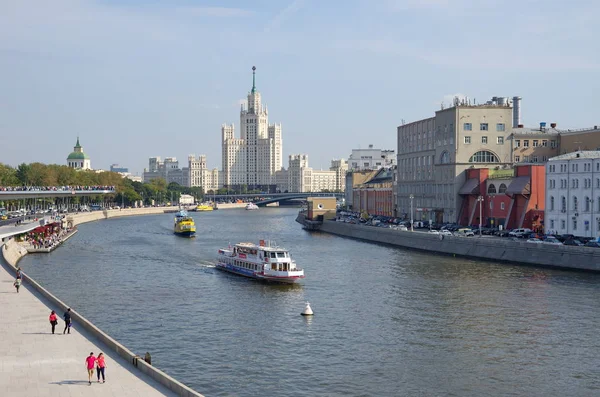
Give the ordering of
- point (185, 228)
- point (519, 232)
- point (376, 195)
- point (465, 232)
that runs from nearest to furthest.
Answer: point (519, 232)
point (465, 232)
point (185, 228)
point (376, 195)

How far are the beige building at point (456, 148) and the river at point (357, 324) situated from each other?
27.0 meters

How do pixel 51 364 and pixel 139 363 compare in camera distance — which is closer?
pixel 139 363

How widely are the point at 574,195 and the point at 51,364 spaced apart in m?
58.0

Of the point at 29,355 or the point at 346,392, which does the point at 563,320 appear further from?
the point at 29,355

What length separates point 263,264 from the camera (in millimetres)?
58875

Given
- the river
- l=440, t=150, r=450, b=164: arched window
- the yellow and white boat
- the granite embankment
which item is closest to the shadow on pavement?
the river

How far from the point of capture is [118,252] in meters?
82.9

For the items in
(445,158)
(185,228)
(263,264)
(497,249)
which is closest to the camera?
(263,264)

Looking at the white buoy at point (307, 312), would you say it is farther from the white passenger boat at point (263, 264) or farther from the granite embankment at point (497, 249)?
the granite embankment at point (497, 249)

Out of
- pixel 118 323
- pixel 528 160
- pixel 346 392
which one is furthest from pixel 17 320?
pixel 528 160

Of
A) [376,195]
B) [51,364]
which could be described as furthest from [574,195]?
[376,195]

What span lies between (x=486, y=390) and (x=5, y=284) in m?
Result: 33.9

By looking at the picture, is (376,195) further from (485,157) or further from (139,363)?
(139,363)

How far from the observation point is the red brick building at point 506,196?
8044 cm
